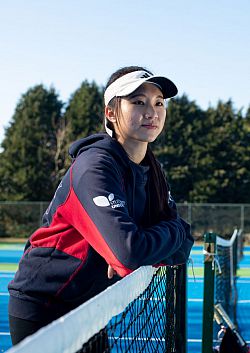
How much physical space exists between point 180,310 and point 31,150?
1587 inches

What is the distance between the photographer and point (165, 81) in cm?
285

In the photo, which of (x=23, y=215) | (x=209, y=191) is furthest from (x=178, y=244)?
(x=209, y=191)

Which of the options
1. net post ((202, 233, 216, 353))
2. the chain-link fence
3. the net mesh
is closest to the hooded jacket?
net post ((202, 233, 216, 353))

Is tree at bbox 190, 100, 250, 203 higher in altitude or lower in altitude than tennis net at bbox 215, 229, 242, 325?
higher

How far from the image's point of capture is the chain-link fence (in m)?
30.4

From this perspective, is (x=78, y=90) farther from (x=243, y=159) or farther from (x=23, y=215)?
(x=23, y=215)

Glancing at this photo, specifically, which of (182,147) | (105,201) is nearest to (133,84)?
(105,201)

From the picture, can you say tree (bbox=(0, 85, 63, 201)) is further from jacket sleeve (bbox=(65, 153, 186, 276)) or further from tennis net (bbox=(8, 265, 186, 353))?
jacket sleeve (bbox=(65, 153, 186, 276))

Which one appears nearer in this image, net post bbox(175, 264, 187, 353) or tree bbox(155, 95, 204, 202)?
net post bbox(175, 264, 187, 353)

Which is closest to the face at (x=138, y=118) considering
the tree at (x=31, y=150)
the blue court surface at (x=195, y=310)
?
the blue court surface at (x=195, y=310)

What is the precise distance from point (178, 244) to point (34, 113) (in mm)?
45140

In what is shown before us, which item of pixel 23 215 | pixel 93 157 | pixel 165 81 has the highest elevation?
pixel 165 81

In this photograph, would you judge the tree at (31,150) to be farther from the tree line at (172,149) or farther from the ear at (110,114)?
the ear at (110,114)

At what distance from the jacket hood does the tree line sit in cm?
3949
